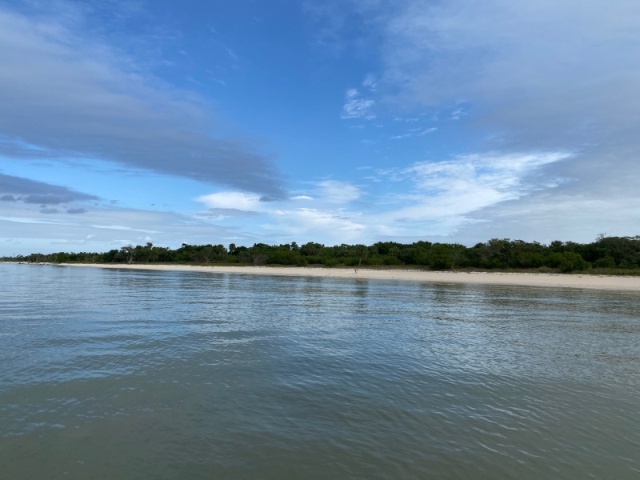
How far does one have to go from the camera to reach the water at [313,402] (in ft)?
22.0

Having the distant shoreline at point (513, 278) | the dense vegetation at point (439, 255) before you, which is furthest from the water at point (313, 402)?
the dense vegetation at point (439, 255)

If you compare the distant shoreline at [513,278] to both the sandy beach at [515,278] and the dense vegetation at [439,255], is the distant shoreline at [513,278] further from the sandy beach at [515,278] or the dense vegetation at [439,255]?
the dense vegetation at [439,255]

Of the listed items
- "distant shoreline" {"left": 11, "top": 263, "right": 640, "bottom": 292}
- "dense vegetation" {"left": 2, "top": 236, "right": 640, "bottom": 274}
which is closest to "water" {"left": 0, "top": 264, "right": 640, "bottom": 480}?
"distant shoreline" {"left": 11, "top": 263, "right": 640, "bottom": 292}

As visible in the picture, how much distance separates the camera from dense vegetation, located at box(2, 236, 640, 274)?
240ft

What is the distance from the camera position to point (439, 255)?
8581 centimetres

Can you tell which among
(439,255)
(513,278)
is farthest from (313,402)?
(439,255)

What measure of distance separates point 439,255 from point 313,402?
80.9 metres

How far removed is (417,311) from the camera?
2695cm

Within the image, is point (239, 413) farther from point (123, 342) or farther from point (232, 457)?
point (123, 342)

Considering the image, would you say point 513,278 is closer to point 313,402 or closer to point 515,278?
A: point 515,278

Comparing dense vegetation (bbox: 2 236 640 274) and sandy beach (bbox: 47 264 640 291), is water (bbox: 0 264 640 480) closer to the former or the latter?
sandy beach (bbox: 47 264 640 291)

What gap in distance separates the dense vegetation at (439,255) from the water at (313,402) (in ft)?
209

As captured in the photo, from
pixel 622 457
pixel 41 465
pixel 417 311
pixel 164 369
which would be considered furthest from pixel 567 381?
pixel 417 311

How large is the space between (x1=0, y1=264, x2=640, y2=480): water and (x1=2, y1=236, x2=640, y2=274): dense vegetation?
63.7 meters
